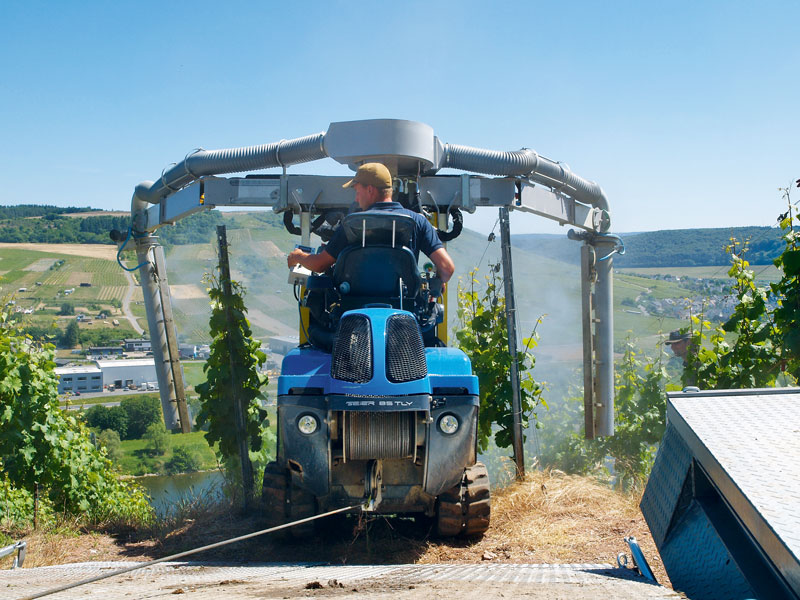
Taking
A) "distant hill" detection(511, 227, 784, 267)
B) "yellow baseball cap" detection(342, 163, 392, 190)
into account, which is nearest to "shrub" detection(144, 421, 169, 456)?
"distant hill" detection(511, 227, 784, 267)

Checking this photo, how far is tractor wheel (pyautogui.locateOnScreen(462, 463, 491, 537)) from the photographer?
5.34m

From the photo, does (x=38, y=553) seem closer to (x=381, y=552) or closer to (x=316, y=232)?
(x=381, y=552)

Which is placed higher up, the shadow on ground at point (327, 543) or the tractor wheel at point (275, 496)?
the tractor wheel at point (275, 496)

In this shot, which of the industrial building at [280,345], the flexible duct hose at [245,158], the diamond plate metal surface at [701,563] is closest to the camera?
the diamond plate metal surface at [701,563]

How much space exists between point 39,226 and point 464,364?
68995 mm

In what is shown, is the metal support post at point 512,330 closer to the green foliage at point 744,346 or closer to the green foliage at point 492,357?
the green foliage at point 492,357

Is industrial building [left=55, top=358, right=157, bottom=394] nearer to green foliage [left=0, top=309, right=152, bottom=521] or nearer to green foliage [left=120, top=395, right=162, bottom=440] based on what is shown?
green foliage [left=120, top=395, right=162, bottom=440]

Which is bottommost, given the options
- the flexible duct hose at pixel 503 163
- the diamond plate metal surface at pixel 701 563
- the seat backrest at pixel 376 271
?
the diamond plate metal surface at pixel 701 563

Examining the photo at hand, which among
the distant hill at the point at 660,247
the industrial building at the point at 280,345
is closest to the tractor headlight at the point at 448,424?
the industrial building at the point at 280,345

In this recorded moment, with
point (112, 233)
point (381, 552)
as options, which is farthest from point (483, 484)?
point (112, 233)

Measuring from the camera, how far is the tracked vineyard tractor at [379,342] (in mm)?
4578

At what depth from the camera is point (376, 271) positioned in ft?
17.2

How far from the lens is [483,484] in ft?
17.7

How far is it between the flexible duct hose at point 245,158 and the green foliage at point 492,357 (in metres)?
2.53
